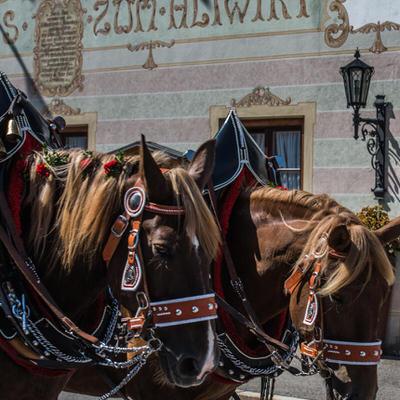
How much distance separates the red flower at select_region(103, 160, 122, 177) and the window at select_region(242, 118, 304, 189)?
23.4ft

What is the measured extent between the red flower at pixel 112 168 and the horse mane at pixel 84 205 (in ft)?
0.06

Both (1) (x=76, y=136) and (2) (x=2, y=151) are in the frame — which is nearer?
(2) (x=2, y=151)

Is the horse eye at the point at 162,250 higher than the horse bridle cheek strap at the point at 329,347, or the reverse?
the horse eye at the point at 162,250

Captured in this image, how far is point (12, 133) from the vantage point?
3.40 m

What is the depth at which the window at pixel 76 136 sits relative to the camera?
1140 centimetres

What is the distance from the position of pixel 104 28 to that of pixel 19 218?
837 centimetres

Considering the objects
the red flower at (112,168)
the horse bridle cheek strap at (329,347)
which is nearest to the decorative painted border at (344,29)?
the horse bridle cheek strap at (329,347)

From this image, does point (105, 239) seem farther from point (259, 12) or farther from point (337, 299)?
point (259, 12)

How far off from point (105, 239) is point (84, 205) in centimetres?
17

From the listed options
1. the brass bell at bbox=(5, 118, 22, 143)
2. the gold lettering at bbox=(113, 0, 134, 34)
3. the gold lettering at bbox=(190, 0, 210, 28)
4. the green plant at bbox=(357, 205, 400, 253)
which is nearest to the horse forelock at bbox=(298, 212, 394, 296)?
the brass bell at bbox=(5, 118, 22, 143)

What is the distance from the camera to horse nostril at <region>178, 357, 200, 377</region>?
279cm

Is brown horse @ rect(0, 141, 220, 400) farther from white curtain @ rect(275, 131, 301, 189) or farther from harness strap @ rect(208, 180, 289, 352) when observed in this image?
white curtain @ rect(275, 131, 301, 189)

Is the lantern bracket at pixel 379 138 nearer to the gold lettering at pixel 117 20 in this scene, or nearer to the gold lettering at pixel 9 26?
the gold lettering at pixel 117 20

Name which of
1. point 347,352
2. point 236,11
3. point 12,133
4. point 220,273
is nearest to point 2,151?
point 12,133
